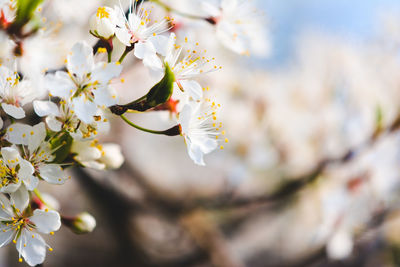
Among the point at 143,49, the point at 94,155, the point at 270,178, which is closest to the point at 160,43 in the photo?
the point at 143,49

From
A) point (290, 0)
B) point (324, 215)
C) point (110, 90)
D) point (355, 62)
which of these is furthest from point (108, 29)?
point (290, 0)

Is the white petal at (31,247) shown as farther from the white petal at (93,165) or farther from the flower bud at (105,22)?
the flower bud at (105,22)

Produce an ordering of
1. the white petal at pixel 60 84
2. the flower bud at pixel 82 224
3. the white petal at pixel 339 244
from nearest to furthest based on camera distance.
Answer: the white petal at pixel 60 84, the flower bud at pixel 82 224, the white petal at pixel 339 244

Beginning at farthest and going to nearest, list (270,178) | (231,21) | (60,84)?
(270,178) < (231,21) < (60,84)

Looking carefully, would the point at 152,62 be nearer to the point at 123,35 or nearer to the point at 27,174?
the point at 123,35

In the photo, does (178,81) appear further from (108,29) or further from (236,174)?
(236,174)

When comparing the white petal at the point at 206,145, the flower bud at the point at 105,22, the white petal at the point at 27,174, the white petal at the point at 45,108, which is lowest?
the white petal at the point at 27,174

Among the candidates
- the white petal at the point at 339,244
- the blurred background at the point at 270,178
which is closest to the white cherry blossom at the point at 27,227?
the blurred background at the point at 270,178
